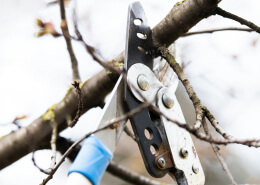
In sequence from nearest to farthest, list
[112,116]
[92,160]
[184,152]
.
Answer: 1. [92,160]
2. [112,116]
3. [184,152]

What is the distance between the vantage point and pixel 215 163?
Answer: 222 centimetres

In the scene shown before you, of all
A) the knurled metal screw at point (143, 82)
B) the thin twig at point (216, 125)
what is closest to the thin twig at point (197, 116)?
the thin twig at point (216, 125)

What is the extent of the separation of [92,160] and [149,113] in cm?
33

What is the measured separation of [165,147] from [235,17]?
1.38ft

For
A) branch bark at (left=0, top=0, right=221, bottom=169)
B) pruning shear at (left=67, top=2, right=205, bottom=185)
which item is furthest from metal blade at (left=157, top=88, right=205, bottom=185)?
branch bark at (left=0, top=0, right=221, bottom=169)

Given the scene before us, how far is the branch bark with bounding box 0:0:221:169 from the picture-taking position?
1014 mm

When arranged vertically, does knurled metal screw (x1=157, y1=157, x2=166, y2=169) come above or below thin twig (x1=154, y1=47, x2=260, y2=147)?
below

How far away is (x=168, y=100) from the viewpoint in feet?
3.18

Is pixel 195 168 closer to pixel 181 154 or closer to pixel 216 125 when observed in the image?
pixel 181 154

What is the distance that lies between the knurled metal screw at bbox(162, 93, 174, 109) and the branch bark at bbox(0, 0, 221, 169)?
0.18 meters

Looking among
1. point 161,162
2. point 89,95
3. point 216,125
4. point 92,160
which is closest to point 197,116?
point 216,125

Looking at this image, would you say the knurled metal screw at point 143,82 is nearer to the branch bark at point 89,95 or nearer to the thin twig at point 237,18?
the branch bark at point 89,95

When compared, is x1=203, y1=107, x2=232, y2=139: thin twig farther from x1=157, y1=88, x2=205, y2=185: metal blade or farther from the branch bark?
the branch bark

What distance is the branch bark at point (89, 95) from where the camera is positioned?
39.9 inches
